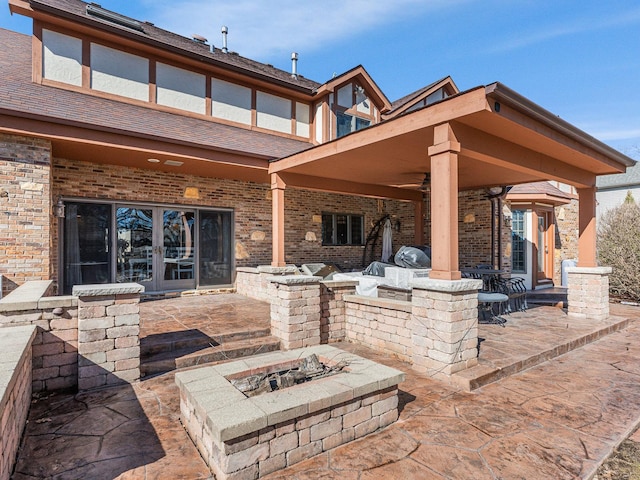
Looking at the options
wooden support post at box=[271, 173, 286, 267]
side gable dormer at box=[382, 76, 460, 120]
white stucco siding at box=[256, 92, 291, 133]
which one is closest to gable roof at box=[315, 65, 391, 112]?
side gable dormer at box=[382, 76, 460, 120]

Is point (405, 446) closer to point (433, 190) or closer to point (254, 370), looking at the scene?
point (254, 370)

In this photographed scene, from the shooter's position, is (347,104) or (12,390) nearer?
(12,390)

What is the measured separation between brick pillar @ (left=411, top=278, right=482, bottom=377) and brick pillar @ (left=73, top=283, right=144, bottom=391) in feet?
10.8

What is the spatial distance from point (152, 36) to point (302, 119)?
4285 millimetres

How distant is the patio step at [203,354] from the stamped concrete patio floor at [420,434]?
215 millimetres

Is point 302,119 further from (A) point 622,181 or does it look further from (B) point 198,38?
(A) point 622,181

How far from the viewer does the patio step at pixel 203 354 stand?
4.16 meters

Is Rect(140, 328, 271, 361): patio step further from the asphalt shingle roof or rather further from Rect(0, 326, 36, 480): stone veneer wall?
the asphalt shingle roof

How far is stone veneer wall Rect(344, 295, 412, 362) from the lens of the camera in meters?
4.63

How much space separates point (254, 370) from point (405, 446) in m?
1.42

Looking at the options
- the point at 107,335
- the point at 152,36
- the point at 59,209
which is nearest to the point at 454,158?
the point at 107,335

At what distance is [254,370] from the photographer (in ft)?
10.4

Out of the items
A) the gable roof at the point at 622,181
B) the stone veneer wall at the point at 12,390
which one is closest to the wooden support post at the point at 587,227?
the stone veneer wall at the point at 12,390

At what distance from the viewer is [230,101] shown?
8.95 meters
